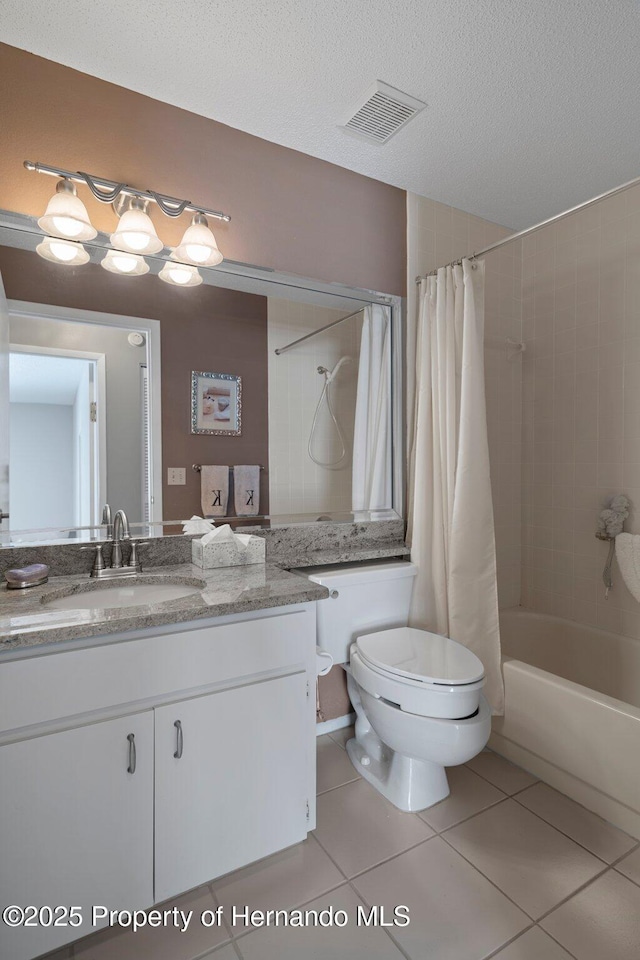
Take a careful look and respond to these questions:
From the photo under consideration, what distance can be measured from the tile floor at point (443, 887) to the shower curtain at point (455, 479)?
0.45 meters

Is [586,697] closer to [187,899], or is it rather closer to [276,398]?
[187,899]

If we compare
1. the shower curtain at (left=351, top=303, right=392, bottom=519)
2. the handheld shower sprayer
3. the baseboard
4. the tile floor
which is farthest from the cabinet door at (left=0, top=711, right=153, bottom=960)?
the shower curtain at (left=351, top=303, right=392, bottom=519)

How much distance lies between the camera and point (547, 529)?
262 centimetres

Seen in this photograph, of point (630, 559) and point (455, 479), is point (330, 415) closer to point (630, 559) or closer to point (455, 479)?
point (455, 479)

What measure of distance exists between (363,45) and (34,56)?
1.03 meters

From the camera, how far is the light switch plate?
1744 mm

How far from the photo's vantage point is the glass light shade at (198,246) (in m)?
1.67

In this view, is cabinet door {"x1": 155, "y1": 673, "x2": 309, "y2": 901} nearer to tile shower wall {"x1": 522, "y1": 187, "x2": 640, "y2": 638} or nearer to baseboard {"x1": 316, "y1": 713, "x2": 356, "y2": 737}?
baseboard {"x1": 316, "y1": 713, "x2": 356, "y2": 737}

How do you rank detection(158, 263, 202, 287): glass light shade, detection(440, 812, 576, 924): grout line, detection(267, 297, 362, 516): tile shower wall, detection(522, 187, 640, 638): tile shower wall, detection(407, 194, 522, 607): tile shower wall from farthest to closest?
detection(407, 194, 522, 607): tile shower wall → detection(522, 187, 640, 638): tile shower wall → detection(267, 297, 362, 516): tile shower wall → detection(158, 263, 202, 287): glass light shade → detection(440, 812, 576, 924): grout line

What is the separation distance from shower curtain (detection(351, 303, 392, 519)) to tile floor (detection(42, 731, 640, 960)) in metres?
1.16

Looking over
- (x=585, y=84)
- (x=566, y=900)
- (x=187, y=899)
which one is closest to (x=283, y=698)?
(x=187, y=899)

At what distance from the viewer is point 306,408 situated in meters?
2.03

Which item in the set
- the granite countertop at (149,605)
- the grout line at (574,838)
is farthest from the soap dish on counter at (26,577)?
the grout line at (574,838)

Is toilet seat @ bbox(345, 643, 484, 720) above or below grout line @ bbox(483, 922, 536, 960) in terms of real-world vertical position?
above
